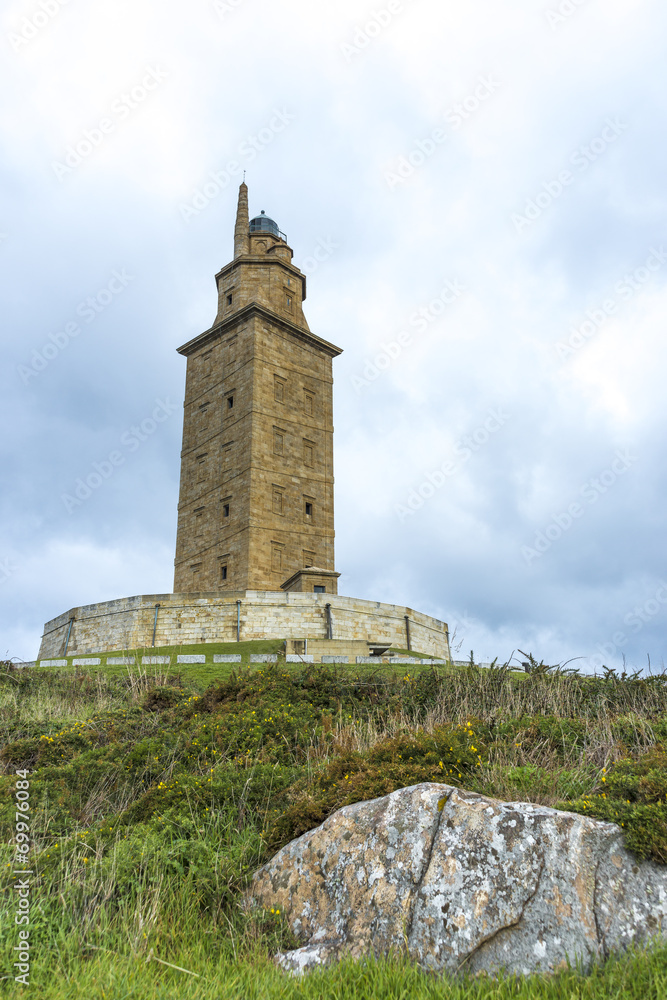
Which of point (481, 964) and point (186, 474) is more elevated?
point (186, 474)

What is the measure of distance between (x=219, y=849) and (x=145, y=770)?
2.30m

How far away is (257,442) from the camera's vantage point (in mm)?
35219

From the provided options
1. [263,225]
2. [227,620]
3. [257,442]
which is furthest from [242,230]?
[227,620]

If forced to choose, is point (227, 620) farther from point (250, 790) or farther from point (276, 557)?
point (250, 790)

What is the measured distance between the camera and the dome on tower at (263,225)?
44.4 meters

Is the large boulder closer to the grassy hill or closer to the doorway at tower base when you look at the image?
the grassy hill

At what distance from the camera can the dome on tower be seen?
4438cm

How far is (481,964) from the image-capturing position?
15.2ft

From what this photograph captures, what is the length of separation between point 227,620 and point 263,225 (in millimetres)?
28693

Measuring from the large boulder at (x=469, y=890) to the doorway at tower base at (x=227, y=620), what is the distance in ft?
66.1

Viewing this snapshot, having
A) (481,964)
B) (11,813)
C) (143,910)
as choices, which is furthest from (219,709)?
(481,964)

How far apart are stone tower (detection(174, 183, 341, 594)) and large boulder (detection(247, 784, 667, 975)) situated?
2524 centimetres

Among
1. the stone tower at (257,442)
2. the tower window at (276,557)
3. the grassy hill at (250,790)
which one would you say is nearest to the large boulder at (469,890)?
the grassy hill at (250,790)

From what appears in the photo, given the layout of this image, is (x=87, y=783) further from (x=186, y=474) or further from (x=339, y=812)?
(x=186, y=474)
